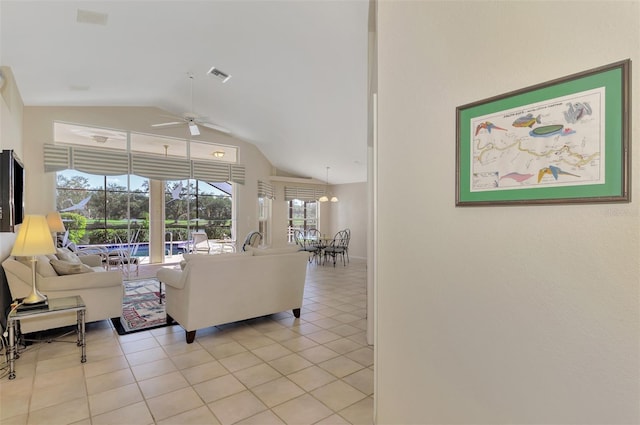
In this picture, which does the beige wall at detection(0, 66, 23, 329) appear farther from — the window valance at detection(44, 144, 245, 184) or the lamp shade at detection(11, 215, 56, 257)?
the lamp shade at detection(11, 215, 56, 257)

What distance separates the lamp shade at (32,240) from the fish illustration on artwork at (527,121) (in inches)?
136

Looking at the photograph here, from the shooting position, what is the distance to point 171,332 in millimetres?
3668

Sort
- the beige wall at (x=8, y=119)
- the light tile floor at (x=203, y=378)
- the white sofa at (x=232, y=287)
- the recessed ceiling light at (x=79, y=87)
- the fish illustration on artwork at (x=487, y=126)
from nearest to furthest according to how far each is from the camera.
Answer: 1. the fish illustration on artwork at (x=487, y=126)
2. the light tile floor at (x=203, y=378)
3. the white sofa at (x=232, y=287)
4. the beige wall at (x=8, y=119)
5. the recessed ceiling light at (x=79, y=87)

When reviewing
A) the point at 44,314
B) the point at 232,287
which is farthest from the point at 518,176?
the point at 44,314

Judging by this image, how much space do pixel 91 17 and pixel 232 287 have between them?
10.5 feet

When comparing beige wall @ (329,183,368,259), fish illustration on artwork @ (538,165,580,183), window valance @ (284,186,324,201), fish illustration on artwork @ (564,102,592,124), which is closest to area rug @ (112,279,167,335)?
fish illustration on artwork @ (538,165,580,183)

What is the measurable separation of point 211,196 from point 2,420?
6.74m

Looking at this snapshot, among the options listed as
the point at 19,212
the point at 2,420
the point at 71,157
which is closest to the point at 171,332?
the point at 2,420

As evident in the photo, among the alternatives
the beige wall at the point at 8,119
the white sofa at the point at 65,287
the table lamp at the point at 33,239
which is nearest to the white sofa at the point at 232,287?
the white sofa at the point at 65,287

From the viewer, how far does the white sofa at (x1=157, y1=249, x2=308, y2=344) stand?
3.33 m

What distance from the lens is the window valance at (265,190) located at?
9180 millimetres

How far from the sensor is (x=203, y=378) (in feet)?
8.65

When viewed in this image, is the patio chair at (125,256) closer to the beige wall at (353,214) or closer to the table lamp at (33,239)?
the table lamp at (33,239)

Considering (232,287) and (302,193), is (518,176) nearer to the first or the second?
(232,287)
